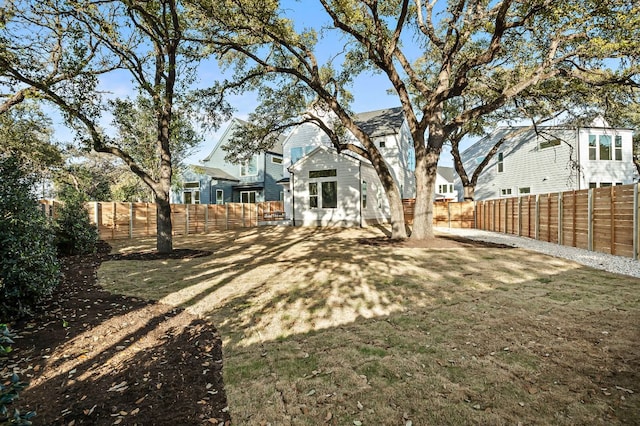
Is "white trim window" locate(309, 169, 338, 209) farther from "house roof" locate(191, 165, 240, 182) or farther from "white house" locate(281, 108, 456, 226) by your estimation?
"house roof" locate(191, 165, 240, 182)

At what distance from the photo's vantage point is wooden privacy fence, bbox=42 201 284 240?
14273 mm

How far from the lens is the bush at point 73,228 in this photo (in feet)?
33.4

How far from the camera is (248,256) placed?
10047 mm

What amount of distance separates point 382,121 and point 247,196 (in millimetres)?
14140

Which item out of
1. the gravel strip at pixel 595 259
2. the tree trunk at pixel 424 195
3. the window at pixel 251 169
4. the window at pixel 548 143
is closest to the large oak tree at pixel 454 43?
the tree trunk at pixel 424 195

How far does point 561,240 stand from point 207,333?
12.3m

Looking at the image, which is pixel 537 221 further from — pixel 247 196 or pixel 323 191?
pixel 247 196

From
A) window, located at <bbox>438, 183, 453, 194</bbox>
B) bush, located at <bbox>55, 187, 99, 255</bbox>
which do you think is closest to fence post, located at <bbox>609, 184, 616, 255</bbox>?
bush, located at <bbox>55, 187, 99, 255</bbox>

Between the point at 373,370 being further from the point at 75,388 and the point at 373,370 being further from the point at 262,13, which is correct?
the point at 262,13

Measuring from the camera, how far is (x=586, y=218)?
9422 mm

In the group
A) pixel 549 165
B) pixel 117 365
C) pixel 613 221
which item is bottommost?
pixel 117 365

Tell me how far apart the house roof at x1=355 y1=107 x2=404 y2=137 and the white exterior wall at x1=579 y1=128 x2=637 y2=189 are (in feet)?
40.2

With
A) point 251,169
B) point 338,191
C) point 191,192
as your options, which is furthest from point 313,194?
point 191,192

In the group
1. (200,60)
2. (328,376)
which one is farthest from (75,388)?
(200,60)
